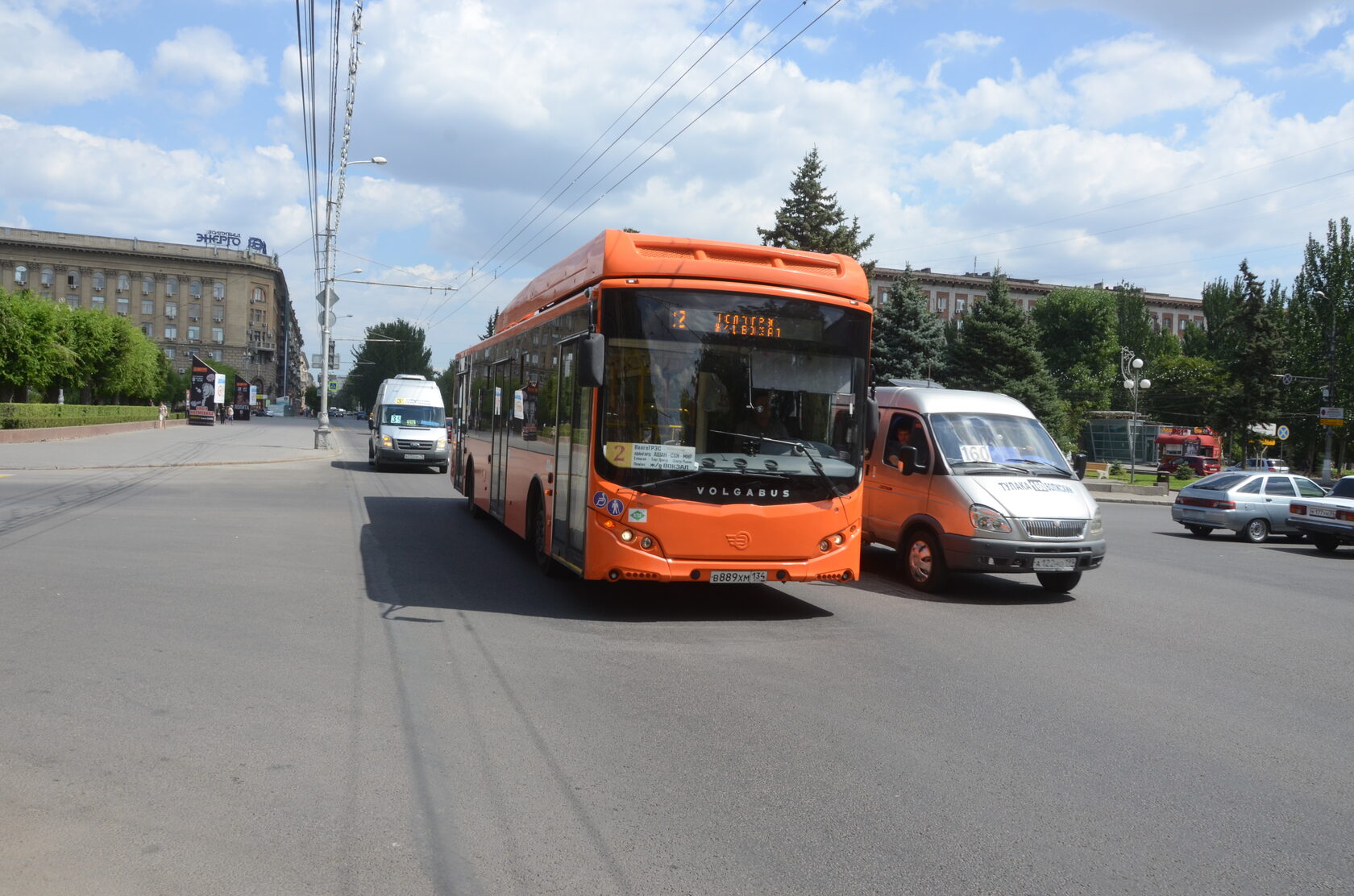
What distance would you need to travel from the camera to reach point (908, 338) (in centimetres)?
4581

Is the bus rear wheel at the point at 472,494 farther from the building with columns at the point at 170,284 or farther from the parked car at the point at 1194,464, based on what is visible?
the building with columns at the point at 170,284

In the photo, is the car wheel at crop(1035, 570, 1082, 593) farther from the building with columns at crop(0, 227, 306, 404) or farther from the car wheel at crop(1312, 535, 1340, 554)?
the building with columns at crop(0, 227, 306, 404)

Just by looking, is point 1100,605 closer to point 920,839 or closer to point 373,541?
point 920,839

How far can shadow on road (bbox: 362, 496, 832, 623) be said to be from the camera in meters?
9.55

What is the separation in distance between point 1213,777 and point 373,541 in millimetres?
10795

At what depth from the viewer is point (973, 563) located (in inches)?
436

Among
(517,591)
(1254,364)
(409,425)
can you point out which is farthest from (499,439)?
(1254,364)

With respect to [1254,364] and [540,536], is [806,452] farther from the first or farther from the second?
[1254,364]

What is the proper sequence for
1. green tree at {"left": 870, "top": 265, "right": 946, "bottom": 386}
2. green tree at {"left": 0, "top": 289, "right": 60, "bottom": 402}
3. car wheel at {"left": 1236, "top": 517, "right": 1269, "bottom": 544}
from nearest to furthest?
car wheel at {"left": 1236, "top": 517, "right": 1269, "bottom": 544} → green tree at {"left": 0, "top": 289, "right": 60, "bottom": 402} → green tree at {"left": 870, "top": 265, "right": 946, "bottom": 386}

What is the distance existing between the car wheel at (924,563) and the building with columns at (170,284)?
113220 millimetres

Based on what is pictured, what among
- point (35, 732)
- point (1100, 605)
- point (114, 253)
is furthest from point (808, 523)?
point (114, 253)

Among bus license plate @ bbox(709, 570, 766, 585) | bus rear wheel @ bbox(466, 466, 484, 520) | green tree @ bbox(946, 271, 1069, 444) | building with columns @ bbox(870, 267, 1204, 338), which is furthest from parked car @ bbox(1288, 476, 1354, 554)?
building with columns @ bbox(870, 267, 1204, 338)

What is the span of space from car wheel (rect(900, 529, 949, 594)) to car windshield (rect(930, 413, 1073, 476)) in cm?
87

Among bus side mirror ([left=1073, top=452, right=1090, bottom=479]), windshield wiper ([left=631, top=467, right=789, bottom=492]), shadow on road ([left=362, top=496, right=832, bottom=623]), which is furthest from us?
bus side mirror ([left=1073, top=452, right=1090, bottom=479])
